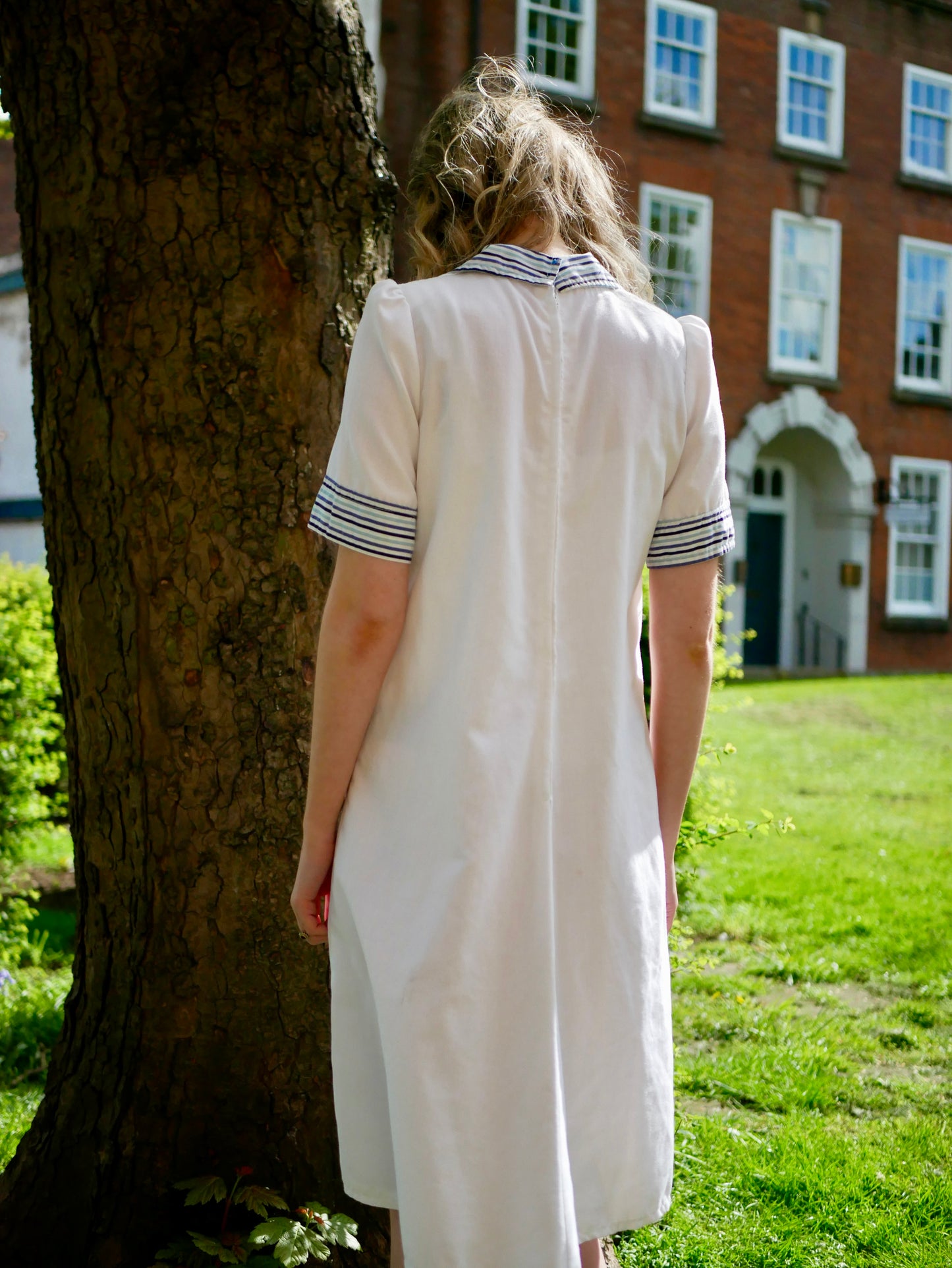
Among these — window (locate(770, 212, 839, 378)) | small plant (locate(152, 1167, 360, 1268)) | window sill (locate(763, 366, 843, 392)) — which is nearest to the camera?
small plant (locate(152, 1167, 360, 1268))

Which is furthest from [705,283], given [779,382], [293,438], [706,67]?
[293,438]

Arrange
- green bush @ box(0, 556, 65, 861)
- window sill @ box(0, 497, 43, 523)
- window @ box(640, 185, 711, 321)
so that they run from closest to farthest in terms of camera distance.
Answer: green bush @ box(0, 556, 65, 861)
window @ box(640, 185, 711, 321)
window sill @ box(0, 497, 43, 523)

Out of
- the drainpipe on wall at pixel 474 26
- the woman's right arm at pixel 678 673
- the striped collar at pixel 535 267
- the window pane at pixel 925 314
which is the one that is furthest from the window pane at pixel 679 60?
the woman's right arm at pixel 678 673

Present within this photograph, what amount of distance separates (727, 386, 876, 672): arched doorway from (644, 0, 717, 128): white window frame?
4196mm

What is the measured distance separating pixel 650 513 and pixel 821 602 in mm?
17808

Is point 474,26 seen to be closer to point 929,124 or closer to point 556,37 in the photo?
point 556,37

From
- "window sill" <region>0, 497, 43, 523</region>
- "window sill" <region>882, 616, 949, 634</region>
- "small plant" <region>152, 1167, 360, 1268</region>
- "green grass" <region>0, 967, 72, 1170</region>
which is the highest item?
"window sill" <region>0, 497, 43, 523</region>

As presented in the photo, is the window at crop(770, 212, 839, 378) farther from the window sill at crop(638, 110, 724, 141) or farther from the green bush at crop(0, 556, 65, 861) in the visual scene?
the green bush at crop(0, 556, 65, 861)

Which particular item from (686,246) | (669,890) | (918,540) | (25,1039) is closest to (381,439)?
(669,890)

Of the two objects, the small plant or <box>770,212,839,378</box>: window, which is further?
<box>770,212,839,378</box>: window

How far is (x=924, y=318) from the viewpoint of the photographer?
19.2 m

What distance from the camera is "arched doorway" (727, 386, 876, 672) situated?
708 inches

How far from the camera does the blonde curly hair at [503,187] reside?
5.79ft

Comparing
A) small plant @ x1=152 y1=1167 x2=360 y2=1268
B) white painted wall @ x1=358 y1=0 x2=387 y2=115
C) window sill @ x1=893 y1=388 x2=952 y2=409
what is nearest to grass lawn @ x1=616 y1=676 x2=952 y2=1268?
small plant @ x1=152 y1=1167 x2=360 y2=1268
